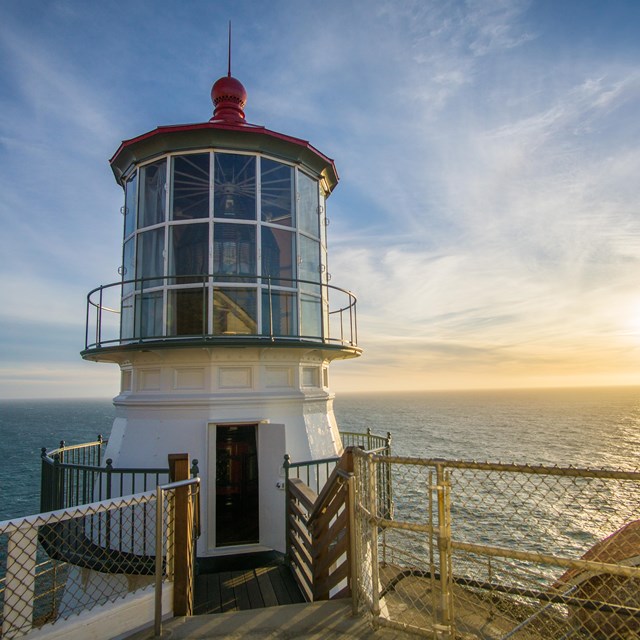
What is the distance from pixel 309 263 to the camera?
919cm

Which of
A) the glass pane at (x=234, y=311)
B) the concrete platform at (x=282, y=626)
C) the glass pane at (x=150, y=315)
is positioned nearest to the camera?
the concrete platform at (x=282, y=626)

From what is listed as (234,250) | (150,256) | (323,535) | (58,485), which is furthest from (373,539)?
(150,256)

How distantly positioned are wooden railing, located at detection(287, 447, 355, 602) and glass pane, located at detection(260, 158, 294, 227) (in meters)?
4.88

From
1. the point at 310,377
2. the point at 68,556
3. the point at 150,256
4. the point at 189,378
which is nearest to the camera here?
the point at 68,556

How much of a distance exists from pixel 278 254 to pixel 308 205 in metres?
1.43

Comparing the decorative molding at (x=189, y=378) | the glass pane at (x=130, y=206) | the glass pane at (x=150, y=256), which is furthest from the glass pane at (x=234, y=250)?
the glass pane at (x=130, y=206)

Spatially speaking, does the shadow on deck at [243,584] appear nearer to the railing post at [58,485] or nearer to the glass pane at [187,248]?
the railing post at [58,485]

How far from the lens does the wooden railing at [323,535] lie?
468cm

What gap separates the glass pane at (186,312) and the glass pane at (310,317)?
1.89 metres

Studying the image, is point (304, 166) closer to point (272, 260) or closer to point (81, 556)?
point (272, 260)

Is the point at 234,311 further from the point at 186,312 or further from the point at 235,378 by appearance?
the point at 235,378

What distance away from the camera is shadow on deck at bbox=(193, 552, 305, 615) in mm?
5770

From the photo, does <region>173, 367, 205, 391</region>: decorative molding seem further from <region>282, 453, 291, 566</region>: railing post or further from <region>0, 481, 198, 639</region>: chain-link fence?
<region>0, 481, 198, 639</region>: chain-link fence

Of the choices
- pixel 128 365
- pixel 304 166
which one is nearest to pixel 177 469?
pixel 128 365
